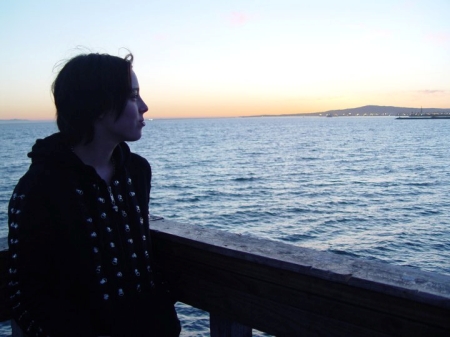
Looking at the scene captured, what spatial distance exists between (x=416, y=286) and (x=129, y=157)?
119 cm

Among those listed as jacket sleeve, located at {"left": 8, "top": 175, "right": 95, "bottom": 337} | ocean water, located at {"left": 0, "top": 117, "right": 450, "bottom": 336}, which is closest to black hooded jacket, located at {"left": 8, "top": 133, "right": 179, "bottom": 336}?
jacket sleeve, located at {"left": 8, "top": 175, "right": 95, "bottom": 337}

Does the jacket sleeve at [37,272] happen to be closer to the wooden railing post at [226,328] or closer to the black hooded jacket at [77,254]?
the black hooded jacket at [77,254]

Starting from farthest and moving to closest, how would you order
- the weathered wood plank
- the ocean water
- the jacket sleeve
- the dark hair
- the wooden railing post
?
the ocean water < the wooden railing post < the dark hair < the jacket sleeve < the weathered wood plank

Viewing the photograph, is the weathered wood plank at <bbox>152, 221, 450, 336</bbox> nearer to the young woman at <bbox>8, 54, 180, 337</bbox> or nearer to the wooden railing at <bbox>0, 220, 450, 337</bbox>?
the wooden railing at <bbox>0, 220, 450, 337</bbox>

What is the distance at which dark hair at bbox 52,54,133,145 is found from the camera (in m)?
1.70

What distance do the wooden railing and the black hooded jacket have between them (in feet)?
0.63

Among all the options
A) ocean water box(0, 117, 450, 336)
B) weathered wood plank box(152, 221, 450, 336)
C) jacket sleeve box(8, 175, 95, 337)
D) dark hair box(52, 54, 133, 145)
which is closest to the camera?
weathered wood plank box(152, 221, 450, 336)

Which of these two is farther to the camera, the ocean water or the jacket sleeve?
the ocean water

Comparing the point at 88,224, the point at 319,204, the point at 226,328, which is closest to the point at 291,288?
the point at 226,328

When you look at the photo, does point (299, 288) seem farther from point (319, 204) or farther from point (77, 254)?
point (319, 204)

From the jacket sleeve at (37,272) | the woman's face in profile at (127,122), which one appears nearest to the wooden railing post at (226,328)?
the jacket sleeve at (37,272)

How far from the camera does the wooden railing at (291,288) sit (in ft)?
4.61

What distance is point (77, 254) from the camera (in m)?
1.62

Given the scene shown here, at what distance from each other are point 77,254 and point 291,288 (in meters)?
0.76
